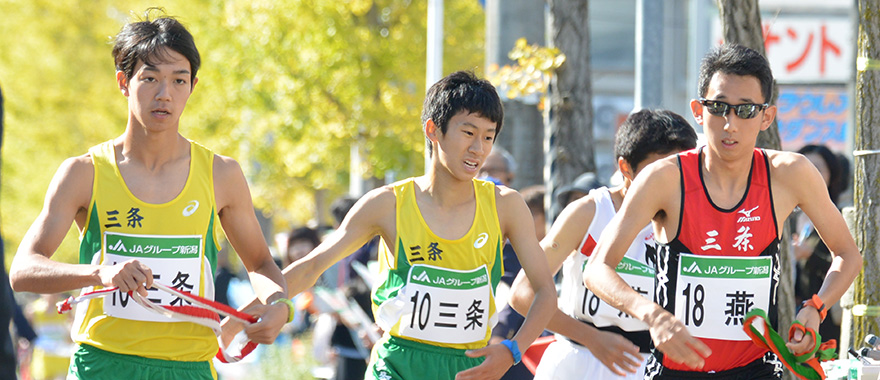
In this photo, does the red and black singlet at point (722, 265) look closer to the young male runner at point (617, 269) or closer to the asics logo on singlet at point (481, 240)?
the asics logo on singlet at point (481, 240)

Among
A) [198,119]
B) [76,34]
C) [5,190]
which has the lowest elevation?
[5,190]

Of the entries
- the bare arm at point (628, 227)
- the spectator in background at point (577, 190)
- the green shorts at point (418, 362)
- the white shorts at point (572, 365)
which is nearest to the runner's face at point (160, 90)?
the green shorts at point (418, 362)

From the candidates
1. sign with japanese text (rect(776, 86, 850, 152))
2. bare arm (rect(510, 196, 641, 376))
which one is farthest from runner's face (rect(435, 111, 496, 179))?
sign with japanese text (rect(776, 86, 850, 152))

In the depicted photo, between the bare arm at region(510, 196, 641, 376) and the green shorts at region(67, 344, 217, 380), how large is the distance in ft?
4.71

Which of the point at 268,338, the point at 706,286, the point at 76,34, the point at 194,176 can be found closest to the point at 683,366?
the point at 706,286

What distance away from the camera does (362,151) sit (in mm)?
21438

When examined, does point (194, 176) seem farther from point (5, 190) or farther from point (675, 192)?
point (5, 190)

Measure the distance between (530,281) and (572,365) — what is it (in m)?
0.94

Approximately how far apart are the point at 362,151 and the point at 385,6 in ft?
8.56

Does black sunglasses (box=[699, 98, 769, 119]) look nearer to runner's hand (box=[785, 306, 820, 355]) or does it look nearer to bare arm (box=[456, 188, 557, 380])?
runner's hand (box=[785, 306, 820, 355])

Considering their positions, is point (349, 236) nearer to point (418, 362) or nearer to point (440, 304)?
point (440, 304)

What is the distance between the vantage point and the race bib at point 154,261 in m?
4.21

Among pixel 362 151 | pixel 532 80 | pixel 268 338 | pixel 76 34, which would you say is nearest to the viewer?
pixel 268 338

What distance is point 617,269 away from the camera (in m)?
5.30
